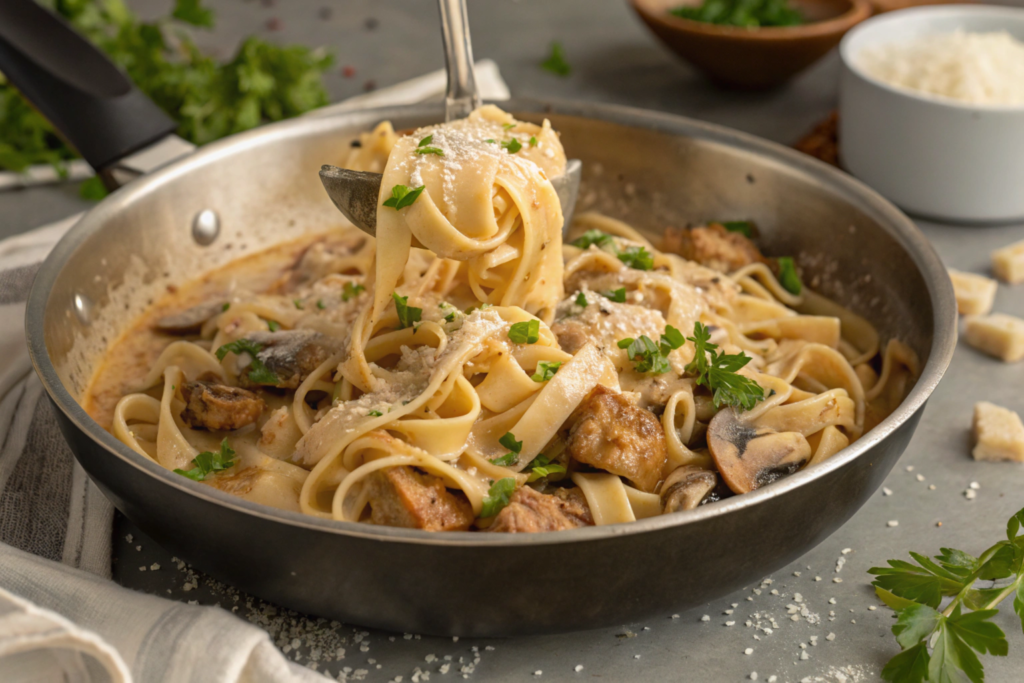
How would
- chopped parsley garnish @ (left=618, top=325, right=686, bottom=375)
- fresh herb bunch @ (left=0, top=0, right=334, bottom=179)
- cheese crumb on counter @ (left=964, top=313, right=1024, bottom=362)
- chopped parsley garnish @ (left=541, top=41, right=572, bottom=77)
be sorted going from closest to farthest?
chopped parsley garnish @ (left=618, top=325, right=686, bottom=375) → cheese crumb on counter @ (left=964, top=313, right=1024, bottom=362) → fresh herb bunch @ (left=0, top=0, right=334, bottom=179) → chopped parsley garnish @ (left=541, top=41, right=572, bottom=77)

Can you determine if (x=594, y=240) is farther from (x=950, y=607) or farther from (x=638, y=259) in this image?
(x=950, y=607)

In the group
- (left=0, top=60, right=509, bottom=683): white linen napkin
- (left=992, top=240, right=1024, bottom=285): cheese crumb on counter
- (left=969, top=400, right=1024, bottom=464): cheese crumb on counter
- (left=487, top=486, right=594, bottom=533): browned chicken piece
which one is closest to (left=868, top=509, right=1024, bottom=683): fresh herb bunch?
(left=969, top=400, right=1024, bottom=464): cheese crumb on counter

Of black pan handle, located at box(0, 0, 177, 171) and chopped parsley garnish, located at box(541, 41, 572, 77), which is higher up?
black pan handle, located at box(0, 0, 177, 171)

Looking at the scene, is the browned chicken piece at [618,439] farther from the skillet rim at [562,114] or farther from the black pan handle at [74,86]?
the black pan handle at [74,86]

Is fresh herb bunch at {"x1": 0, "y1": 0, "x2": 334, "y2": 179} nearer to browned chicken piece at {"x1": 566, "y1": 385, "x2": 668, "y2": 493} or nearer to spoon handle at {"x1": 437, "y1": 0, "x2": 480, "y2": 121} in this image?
spoon handle at {"x1": 437, "y1": 0, "x2": 480, "y2": 121}

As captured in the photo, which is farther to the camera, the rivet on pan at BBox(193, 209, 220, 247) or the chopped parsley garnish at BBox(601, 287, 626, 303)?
the rivet on pan at BBox(193, 209, 220, 247)

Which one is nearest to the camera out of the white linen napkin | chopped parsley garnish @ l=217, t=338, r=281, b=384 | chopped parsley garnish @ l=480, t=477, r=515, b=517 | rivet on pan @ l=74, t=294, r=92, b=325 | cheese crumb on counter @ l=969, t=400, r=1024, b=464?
the white linen napkin

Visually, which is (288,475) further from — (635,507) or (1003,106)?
(1003,106)
